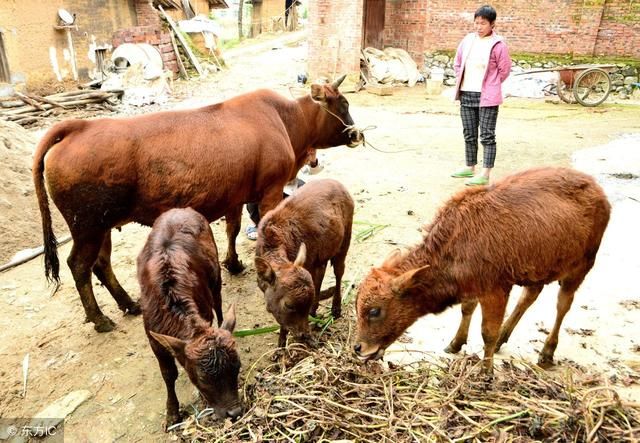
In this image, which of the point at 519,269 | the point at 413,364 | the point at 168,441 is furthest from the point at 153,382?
the point at 519,269

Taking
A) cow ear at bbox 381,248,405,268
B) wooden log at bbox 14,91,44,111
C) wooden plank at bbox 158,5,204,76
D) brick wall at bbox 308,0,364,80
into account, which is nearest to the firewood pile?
wooden log at bbox 14,91,44,111

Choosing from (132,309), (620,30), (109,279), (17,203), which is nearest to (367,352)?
(132,309)

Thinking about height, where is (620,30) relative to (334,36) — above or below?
above

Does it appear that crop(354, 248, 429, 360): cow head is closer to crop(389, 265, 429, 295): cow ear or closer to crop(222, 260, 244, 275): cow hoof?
crop(389, 265, 429, 295): cow ear

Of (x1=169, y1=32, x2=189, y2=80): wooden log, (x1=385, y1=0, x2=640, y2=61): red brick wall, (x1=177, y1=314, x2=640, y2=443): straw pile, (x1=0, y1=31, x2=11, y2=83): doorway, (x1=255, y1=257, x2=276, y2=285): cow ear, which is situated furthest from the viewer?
(x1=169, y1=32, x2=189, y2=80): wooden log

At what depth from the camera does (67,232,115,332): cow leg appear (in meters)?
4.74

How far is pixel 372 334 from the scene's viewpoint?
3689mm

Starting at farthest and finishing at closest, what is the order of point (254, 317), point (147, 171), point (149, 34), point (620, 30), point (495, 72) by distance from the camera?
point (149, 34)
point (620, 30)
point (495, 72)
point (254, 317)
point (147, 171)

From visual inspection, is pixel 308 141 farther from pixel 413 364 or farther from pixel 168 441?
pixel 168 441

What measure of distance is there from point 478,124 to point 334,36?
36.2ft

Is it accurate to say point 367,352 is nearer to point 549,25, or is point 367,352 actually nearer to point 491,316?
point 491,316

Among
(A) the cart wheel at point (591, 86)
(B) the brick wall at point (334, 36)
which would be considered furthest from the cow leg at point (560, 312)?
(B) the brick wall at point (334, 36)

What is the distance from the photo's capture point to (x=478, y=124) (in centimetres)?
843

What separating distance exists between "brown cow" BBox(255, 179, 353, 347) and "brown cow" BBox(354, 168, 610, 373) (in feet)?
1.85
